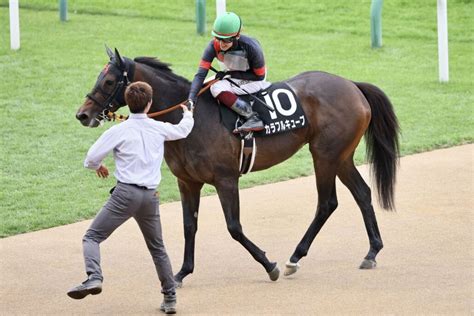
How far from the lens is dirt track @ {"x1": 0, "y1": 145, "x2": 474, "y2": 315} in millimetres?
7766

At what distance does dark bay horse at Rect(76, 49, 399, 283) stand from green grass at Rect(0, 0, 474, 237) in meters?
2.57

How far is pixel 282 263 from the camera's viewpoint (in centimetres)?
901

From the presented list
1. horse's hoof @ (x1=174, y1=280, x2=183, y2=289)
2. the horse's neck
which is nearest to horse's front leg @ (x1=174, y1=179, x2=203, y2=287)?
horse's hoof @ (x1=174, y1=280, x2=183, y2=289)

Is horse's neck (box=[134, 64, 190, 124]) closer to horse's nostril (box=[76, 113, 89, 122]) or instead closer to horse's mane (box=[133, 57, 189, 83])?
horse's mane (box=[133, 57, 189, 83])

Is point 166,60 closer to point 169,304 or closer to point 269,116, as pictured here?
point 269,116

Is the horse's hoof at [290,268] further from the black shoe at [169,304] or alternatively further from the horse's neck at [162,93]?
the horse's neck at [162,93]

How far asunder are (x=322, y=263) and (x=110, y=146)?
2.47m

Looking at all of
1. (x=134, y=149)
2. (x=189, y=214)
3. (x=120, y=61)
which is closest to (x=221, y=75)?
(x=120, y=61)

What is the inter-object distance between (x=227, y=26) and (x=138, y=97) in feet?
4.17

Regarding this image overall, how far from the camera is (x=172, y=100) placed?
27.8ft

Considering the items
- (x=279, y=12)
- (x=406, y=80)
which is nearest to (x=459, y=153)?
(x=406, y=80)

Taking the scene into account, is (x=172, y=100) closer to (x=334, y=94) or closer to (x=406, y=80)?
(x=334, y=94)

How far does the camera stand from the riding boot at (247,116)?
334 inches

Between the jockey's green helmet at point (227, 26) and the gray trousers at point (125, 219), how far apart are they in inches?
62.2
